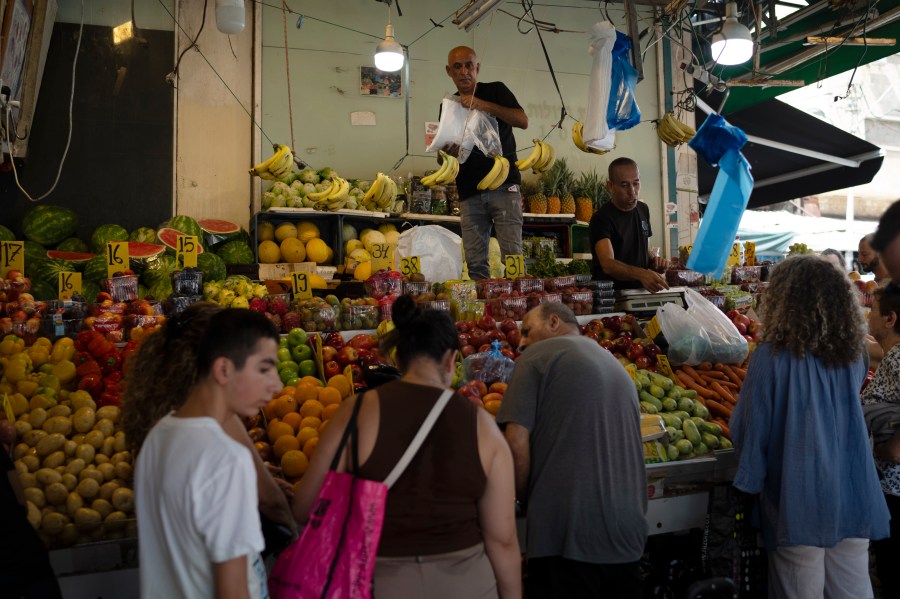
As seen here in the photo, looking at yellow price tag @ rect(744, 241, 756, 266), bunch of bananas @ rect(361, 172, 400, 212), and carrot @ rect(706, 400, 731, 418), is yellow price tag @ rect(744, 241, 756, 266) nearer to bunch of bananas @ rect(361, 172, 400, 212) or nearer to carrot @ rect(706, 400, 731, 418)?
carrot @ rect(706, 400, 731, 418)

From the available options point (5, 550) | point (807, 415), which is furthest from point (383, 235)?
point (5, 550)

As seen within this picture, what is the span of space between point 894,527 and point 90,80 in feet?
23.6

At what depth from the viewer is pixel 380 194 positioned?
279 inches

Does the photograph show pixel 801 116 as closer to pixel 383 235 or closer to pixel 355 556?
pixel 383 235

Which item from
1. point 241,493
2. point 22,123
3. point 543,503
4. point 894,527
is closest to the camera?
point 241,493

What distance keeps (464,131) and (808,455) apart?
3.14 meters

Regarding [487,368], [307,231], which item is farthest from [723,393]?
[307,231]

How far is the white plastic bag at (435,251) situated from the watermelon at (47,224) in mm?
3008

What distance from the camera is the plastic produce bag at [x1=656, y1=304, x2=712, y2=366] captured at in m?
4.42

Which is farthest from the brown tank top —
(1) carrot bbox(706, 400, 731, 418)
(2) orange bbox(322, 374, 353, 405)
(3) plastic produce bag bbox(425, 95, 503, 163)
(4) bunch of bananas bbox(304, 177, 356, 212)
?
(4) bunch of bananas bbox(304, 177, 356, 212)

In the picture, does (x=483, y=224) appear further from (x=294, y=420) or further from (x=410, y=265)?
(x=294, y=420)

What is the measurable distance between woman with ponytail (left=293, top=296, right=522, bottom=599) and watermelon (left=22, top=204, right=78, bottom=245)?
5773mm

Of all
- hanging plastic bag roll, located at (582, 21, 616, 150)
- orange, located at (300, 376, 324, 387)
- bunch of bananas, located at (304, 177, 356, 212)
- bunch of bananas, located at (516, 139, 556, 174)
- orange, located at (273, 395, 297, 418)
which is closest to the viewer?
orange, located at (273, 395, 297, 418)

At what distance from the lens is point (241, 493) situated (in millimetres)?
1782
